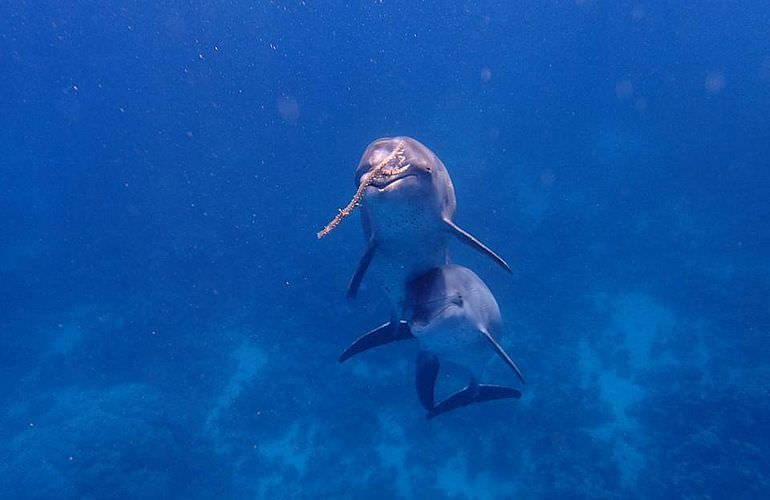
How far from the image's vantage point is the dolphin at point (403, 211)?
5566 millimetres

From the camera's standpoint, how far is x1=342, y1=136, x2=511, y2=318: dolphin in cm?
557

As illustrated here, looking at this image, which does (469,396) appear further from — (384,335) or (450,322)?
(450,322)

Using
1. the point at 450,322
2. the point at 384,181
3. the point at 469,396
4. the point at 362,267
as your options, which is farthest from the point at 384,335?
the point at 384,181

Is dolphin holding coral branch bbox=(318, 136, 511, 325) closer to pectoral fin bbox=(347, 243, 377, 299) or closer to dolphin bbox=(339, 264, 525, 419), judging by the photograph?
pectoral fin bbox=(347, 243, 377, 299)

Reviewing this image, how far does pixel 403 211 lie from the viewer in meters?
5.95

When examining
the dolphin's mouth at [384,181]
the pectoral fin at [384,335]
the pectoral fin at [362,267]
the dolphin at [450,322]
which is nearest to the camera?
the dolphin's mouth at [384,181]

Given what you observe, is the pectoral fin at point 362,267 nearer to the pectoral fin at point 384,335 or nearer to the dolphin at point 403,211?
the dolphin at point 403,211

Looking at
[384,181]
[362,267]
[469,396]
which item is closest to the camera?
[384,181]

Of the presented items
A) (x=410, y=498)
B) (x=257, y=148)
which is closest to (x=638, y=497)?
(x=410, y=498)

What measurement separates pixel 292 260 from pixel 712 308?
16203mm

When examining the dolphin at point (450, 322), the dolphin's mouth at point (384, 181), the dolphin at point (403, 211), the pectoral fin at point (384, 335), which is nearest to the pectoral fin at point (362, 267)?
the dolphin at point (403, 211)

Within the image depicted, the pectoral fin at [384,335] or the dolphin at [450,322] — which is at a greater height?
the pectoral fin at [384,335]

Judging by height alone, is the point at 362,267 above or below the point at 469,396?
above

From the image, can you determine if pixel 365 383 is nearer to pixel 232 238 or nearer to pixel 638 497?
pixel 638 497
